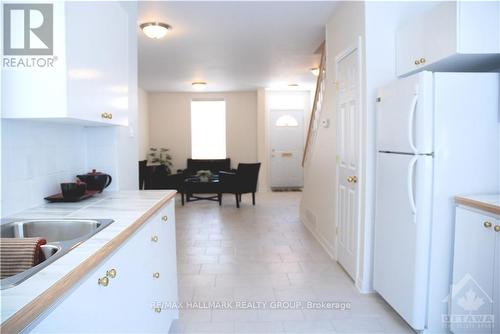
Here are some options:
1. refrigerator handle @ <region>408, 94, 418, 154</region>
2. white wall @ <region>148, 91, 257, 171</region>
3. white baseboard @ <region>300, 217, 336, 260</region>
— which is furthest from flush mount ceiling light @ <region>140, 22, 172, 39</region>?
white wall @ <region>148, 91, 257, 171</region>

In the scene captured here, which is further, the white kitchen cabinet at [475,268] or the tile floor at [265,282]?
the tile floor at [265,282]

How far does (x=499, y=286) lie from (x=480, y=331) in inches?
11.6

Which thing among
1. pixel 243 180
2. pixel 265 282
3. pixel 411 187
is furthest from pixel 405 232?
pixel 243 180

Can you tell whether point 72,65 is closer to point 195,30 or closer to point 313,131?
point 195,30

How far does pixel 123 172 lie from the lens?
2.71m

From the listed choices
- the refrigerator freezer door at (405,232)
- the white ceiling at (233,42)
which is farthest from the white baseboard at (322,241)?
the white ceiling at (233,42)

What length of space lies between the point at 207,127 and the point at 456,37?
25.6 ft

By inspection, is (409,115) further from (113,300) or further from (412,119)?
(113,300)

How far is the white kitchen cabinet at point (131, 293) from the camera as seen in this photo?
38.9 inches

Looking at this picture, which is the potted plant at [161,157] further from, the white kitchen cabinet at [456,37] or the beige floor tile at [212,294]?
the white kitchen cabinet at [456,37]

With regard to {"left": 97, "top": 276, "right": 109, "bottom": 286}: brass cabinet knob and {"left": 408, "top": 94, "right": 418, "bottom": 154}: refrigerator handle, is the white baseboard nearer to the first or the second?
{"left": 408, "top": 94, "right": 418, "bottom": 154}: refrigerator handle

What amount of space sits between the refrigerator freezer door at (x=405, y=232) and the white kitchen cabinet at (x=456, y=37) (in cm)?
66

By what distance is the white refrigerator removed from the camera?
216 centimetres

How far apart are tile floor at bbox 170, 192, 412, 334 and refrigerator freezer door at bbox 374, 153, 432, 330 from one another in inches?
9.2
